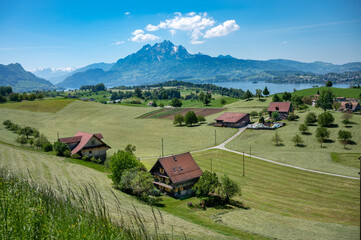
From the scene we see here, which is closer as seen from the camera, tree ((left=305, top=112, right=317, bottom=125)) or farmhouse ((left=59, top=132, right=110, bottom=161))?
farmhouse ((left=59, top=132, right=110, bottom=161))

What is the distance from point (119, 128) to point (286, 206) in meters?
85.3

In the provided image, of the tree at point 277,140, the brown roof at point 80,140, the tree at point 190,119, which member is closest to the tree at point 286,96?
the tree at point 190,119

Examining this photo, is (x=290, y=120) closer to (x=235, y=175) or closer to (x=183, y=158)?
(x=235, y=175)

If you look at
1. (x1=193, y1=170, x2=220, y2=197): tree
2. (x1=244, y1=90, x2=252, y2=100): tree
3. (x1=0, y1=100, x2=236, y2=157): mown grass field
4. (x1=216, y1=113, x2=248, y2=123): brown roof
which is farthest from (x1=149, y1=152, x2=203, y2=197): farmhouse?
(x1=244, y1=90, x2=252, y2=100): tree

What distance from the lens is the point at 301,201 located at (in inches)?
1593

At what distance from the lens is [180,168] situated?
49469 mm

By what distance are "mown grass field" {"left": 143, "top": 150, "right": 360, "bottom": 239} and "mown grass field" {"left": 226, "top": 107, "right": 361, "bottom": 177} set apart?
19.5 feet

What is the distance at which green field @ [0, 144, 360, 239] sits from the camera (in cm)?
2841

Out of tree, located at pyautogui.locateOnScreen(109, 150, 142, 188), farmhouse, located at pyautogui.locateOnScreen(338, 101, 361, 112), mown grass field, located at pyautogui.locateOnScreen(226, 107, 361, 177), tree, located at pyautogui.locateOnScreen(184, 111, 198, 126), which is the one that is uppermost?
farmhouse, located at pyautogui.locateOnScreen(338, 101, 361, 112)

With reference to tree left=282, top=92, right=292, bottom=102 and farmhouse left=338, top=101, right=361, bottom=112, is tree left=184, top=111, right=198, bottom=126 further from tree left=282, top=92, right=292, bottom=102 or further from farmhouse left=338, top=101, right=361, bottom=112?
farmhouse left=338, top=101, right=361, bottom=112

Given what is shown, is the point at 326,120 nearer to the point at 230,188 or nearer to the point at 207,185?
the point at 230,188

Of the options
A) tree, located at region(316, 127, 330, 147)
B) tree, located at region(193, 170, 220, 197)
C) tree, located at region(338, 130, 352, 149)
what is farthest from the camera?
tree, located at region(316, 127, 330, 147)

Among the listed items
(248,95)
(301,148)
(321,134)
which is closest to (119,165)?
(301,148)

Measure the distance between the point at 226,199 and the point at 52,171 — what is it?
28.8 metres
